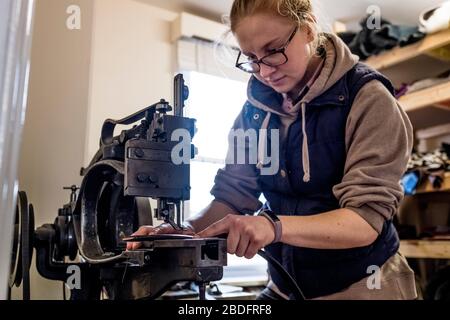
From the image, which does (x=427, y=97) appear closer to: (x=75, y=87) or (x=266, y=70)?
(x=266, y=70)

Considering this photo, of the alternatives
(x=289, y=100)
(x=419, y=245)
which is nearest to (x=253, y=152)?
(x=289, y=100)

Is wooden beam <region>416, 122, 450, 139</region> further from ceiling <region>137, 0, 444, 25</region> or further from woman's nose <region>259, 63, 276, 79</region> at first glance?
woman's nose <region>259, 63, 276, 79</region>

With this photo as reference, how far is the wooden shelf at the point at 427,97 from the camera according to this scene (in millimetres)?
1604

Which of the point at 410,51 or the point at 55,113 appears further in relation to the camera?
the point at 410,51

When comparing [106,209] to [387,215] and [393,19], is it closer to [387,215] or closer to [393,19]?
[387,215]

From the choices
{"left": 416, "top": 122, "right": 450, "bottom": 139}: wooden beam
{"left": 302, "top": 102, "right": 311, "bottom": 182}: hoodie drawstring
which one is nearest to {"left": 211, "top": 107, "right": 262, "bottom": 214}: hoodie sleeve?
{"left": 302, "top": 102, "right": 311, "bottom": 182}: hoodie drawstring

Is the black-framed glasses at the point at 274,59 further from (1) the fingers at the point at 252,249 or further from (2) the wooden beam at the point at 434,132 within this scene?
(2) the wooden beam at the point at 434,132

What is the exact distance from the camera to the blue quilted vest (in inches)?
31.3

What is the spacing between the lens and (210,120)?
3.57ft

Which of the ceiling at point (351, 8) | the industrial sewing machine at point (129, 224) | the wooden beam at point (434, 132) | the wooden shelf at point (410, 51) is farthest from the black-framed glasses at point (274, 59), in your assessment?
the wooden beam at point (434, 132)

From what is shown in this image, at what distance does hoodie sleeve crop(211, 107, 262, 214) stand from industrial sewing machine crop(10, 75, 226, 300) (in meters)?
0.19

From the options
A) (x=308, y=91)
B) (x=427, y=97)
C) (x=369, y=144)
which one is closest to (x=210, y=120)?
(x=308, y=91)

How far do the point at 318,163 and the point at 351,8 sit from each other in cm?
119
